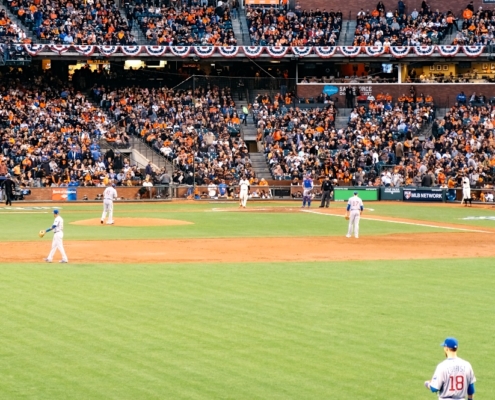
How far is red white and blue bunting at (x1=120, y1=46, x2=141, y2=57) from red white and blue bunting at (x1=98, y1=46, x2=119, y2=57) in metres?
0.49

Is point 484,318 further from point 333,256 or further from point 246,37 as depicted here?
point 246,37

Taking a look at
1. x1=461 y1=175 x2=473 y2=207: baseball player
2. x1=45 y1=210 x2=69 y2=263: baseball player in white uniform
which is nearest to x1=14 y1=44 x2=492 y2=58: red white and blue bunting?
x1=461 y1=175 x2=473 y2=207: baseball player

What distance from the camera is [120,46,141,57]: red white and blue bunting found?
6344cm

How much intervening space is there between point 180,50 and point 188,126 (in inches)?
253

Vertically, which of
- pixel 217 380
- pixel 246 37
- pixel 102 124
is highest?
pixel 246 37

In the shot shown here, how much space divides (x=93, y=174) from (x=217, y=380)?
43720 mm

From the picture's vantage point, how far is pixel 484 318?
720 inches

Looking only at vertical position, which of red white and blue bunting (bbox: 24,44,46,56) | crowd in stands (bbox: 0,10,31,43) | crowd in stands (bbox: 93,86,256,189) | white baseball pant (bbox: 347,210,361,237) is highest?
crowd in stands (bbox: 0,10,31,43)

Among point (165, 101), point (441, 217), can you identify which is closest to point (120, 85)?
point (165, 101)

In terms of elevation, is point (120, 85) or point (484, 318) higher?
point (120, 85)

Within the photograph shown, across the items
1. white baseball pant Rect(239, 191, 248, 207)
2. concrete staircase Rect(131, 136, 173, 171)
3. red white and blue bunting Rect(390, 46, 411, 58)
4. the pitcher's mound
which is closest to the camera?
the pitcher's mound

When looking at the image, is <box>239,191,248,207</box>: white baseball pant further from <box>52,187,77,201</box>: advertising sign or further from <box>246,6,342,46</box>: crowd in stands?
<box>246,6,342,46</box>: crowd in stands

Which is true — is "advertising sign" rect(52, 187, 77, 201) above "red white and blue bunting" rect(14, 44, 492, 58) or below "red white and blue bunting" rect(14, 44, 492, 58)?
below

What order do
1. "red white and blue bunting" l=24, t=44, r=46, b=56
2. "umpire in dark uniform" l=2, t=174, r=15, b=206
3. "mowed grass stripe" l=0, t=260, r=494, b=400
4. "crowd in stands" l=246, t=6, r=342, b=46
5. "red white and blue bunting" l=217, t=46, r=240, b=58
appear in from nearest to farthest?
"mowed grass stripe" l=0, t=260, r=494, b=400 < "umpire in dark uniform" l=2, t=174, r=15, b=206 < "red white and blue bunting" l=24, t=44, r=46, b=56 < "red white and blue bunting" l=217, t=46, r=240, b=58 < "crowd in stands" l=246, t=6, r=342, b=46
